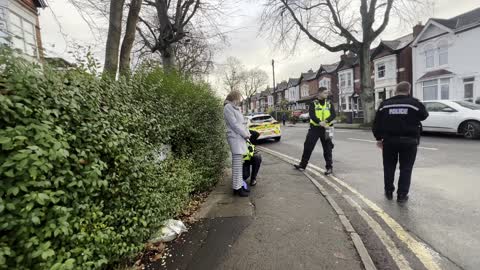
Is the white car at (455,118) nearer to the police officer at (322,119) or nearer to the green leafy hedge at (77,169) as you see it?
the police officer at (322,119)

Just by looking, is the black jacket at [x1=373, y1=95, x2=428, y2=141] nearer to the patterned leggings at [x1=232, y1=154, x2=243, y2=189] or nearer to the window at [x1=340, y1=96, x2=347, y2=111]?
the patterned leggings at [x1=232, y1=154, x2=243, y2=189]

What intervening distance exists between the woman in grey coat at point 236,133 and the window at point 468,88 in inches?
960

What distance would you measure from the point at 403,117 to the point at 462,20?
25.1m

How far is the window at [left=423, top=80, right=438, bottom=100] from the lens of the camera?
24203mm

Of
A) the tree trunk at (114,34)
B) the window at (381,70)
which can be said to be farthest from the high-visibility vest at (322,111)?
the window at (381,70)

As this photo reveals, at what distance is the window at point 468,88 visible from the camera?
21.3 metres

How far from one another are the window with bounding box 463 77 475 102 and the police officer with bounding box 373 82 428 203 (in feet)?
74.6

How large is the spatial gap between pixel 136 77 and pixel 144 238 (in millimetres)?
2003

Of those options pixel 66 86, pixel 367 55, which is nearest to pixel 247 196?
pixel 66 86

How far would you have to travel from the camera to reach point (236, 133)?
4781mm

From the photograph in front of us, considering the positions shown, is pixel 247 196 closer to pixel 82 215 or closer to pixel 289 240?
pixel 289 240

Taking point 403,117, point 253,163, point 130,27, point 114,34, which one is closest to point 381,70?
point 403,117

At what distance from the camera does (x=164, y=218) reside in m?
3.38

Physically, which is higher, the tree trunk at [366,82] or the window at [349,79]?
the window at [349,79]
